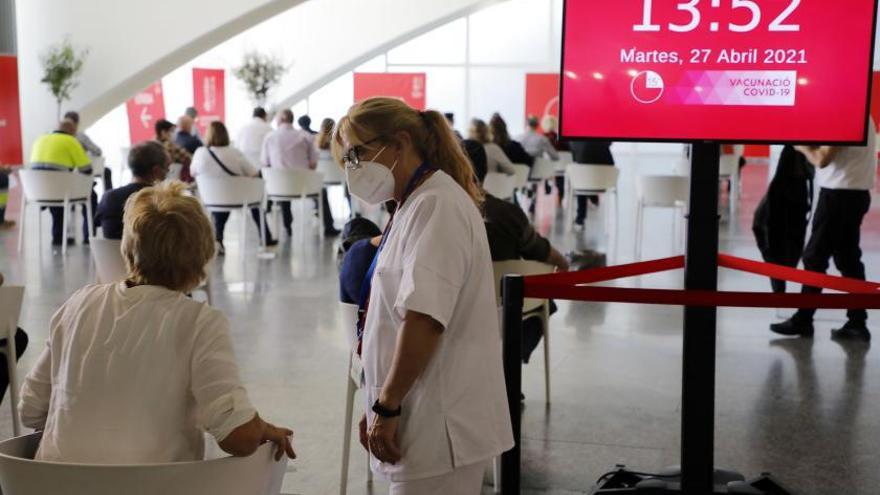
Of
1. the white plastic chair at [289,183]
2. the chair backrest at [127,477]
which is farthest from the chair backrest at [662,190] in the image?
the chair backrest at [127,477]

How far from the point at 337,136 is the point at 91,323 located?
26.3 inches

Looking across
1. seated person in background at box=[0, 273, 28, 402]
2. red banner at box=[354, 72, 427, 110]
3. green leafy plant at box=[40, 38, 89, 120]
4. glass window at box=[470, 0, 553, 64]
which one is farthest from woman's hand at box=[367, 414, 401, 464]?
glass window at box=[470, 0, 553, 64]

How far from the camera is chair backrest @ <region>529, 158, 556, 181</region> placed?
13.4 m

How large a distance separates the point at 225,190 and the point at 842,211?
514 centimetres

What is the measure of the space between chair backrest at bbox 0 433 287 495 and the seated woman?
6cm

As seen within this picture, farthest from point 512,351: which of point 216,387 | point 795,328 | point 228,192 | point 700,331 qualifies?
point 228,192

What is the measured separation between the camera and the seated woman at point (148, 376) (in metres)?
2.06

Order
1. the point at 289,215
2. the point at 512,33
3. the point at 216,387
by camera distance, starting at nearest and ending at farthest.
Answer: the point at 216,387, the point at 289,215, the point at 512,33

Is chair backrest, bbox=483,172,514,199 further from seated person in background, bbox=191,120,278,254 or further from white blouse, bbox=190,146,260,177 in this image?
white blouse, bbox=190,146,260,177

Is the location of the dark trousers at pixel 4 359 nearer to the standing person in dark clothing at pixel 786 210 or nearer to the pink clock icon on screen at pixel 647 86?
the pink clock icon on screen at pixel 647 86

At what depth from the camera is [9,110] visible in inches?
532

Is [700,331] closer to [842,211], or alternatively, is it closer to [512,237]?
[512,237]

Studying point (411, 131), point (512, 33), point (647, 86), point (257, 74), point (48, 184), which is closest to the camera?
point (411, 131)

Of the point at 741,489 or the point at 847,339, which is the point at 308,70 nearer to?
the point at 847,339
